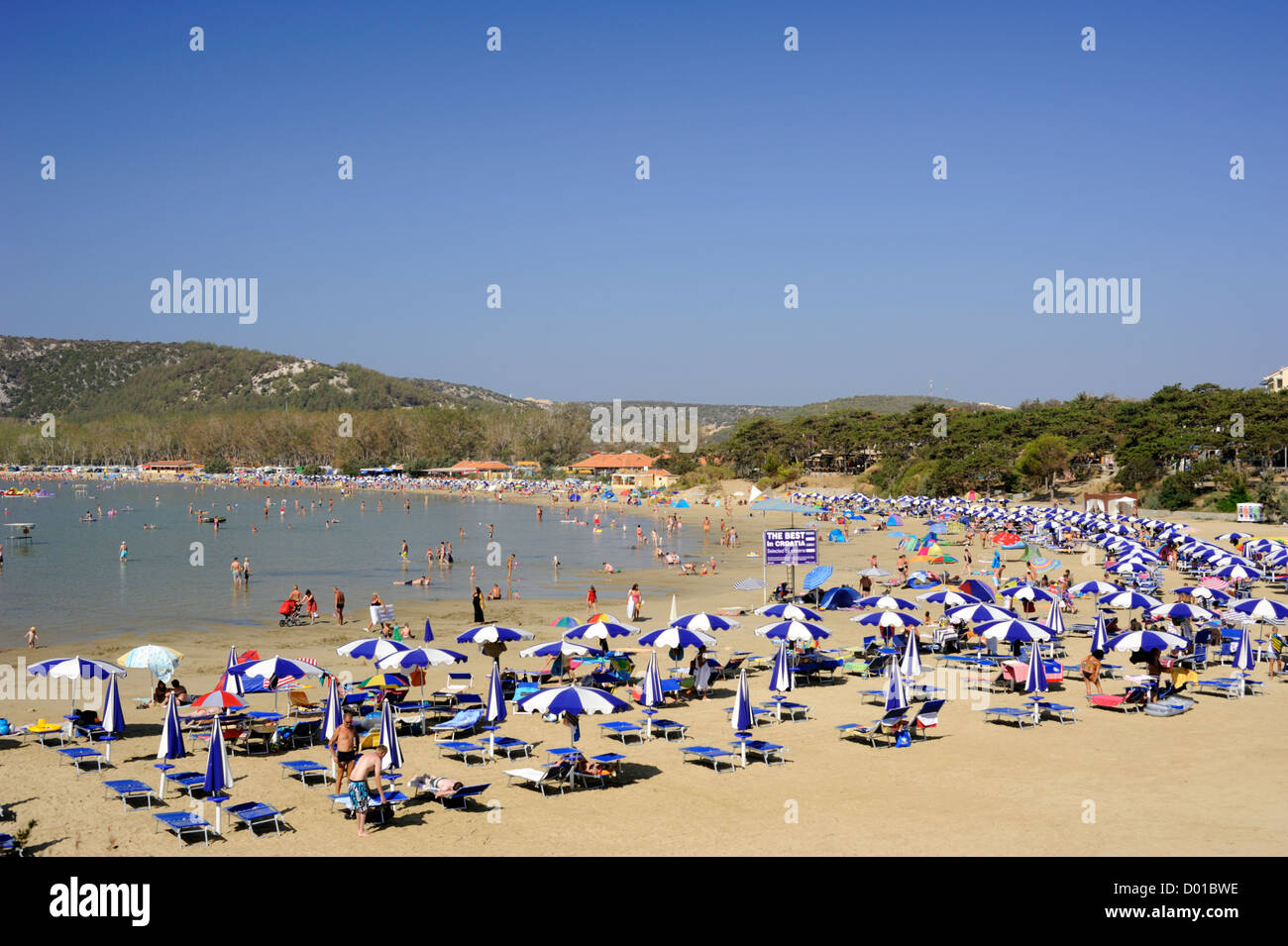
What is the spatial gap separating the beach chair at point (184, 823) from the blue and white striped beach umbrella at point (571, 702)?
3.44m

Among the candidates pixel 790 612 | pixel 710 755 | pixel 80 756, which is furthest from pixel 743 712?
pixel 80 756

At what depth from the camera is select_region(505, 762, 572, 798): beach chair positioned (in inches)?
418

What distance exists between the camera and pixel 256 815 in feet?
30.5

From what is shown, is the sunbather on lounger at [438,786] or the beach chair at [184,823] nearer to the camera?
the beach chair at [184,823]

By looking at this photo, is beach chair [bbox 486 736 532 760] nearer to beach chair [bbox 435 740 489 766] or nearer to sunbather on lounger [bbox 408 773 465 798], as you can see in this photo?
beach chair [bbox 435 740 489 766]

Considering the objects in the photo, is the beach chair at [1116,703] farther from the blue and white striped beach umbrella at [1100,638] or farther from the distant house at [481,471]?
the distant house at [481,471]

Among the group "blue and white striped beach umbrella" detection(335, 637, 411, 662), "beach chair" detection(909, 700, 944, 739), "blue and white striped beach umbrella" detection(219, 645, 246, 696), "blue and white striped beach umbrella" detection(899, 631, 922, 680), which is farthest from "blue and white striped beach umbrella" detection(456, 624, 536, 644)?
"beach chair" detection(909, 700, 944, 739)

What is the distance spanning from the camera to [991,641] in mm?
18391

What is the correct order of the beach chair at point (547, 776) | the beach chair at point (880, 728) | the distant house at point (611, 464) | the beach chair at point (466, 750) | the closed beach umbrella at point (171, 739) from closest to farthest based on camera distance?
the beach chair at point (547, 776) < the closed beach umbrella at point (171, 739) < the beach chair at point (466, 750) < the beach chair at point (880, 728) < the distant house at point (611, 464)

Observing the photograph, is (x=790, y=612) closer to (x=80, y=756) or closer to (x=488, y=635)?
(x=488, y=635)

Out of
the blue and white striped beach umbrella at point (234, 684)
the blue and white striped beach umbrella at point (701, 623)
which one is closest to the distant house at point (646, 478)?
the blue and white striped beach umbrella at point (701, 623)

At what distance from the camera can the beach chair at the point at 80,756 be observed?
11.6 meters
